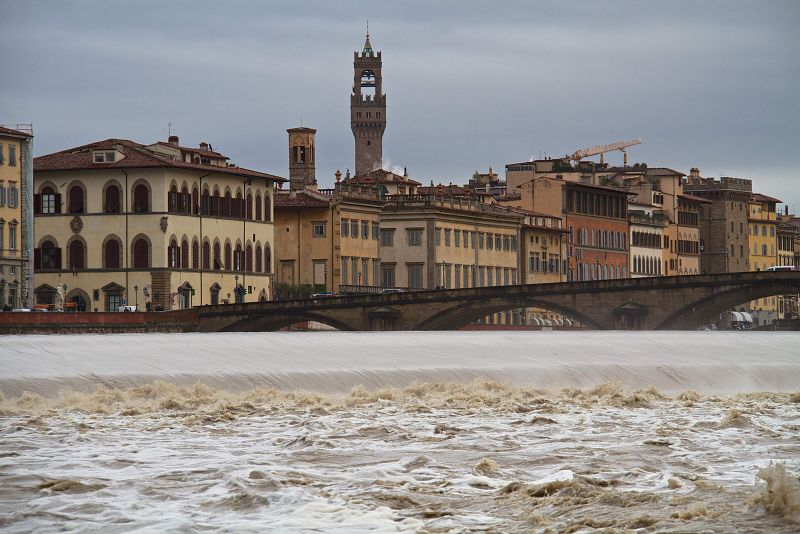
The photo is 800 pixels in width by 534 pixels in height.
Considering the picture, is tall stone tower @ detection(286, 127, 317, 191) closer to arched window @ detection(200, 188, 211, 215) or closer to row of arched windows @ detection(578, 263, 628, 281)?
row of arched windows @ detection(578, 263, 628, 281)

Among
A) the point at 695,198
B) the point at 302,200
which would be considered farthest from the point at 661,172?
the point at 302,200

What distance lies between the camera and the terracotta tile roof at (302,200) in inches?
4158

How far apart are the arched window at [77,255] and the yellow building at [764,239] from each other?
96374mm

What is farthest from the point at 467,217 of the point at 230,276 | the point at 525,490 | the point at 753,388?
the point at 525,490

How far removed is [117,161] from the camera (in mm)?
91938

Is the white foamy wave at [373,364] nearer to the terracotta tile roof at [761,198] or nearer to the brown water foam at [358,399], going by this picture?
the brown water foam at [358,399]

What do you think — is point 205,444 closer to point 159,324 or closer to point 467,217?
point 159,324

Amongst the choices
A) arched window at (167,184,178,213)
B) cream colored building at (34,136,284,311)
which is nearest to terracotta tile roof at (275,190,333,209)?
cream colored building at (34,136,284,311)

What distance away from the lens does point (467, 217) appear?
122188 millimetres

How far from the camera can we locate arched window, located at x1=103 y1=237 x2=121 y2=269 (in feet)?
296

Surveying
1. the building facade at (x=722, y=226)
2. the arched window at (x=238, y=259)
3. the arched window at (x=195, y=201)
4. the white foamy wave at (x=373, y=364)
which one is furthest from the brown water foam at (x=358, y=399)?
the building facade at (x=722, y=226)

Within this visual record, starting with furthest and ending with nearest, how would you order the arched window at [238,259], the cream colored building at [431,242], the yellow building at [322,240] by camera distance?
the cream colored building at [431,242] < the yellow building at [322,240] < the arched window at [238,259]

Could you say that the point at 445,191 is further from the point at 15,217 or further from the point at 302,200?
the point at 15,217

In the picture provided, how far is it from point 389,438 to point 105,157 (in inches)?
2607
